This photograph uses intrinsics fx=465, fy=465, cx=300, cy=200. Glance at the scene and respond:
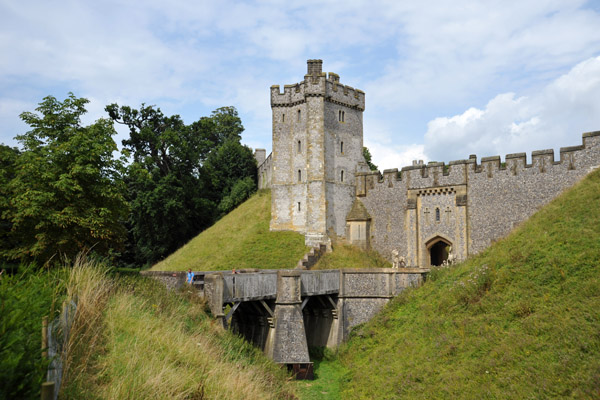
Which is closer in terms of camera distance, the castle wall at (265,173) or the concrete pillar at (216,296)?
the concrete pillar at (216,296)

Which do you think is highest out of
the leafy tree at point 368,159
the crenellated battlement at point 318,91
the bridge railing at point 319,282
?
the crenellated battlement at point 318,91

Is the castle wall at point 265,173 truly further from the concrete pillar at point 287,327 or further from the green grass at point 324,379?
the concrete pillar at point 287,327

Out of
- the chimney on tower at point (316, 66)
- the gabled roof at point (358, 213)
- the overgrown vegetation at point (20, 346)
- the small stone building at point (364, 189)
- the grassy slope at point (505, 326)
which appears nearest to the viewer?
the overgrown vegetation at point (20, 346)

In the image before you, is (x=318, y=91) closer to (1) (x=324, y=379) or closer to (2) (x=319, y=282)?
(2) (x=319, y=282)

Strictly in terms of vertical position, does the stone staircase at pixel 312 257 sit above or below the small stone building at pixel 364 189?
below

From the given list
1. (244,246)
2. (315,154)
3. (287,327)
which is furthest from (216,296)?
(315,154)

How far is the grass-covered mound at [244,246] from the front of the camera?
2962 cm

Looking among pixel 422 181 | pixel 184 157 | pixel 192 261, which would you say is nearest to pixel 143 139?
pixel 184 157

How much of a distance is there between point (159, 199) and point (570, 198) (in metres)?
28.7

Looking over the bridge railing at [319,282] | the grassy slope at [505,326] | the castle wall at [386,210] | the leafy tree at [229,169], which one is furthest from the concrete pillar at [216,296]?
the leafy tree at [229,169]

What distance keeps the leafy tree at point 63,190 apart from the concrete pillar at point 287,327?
7.10 meters

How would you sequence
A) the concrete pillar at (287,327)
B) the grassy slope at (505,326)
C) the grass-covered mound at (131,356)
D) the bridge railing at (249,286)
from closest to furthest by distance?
1. the grass-covered mound at (131,356)
2. the grassy slope at (505,326)
3. the bridge railing at (249,286)
4. the concrete pillar at (287,327)

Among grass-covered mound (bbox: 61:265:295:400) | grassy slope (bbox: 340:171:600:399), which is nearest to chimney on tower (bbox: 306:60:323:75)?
grassy slope (bbox: 340:171:600:399)

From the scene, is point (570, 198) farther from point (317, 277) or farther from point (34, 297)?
point (34, 297)
